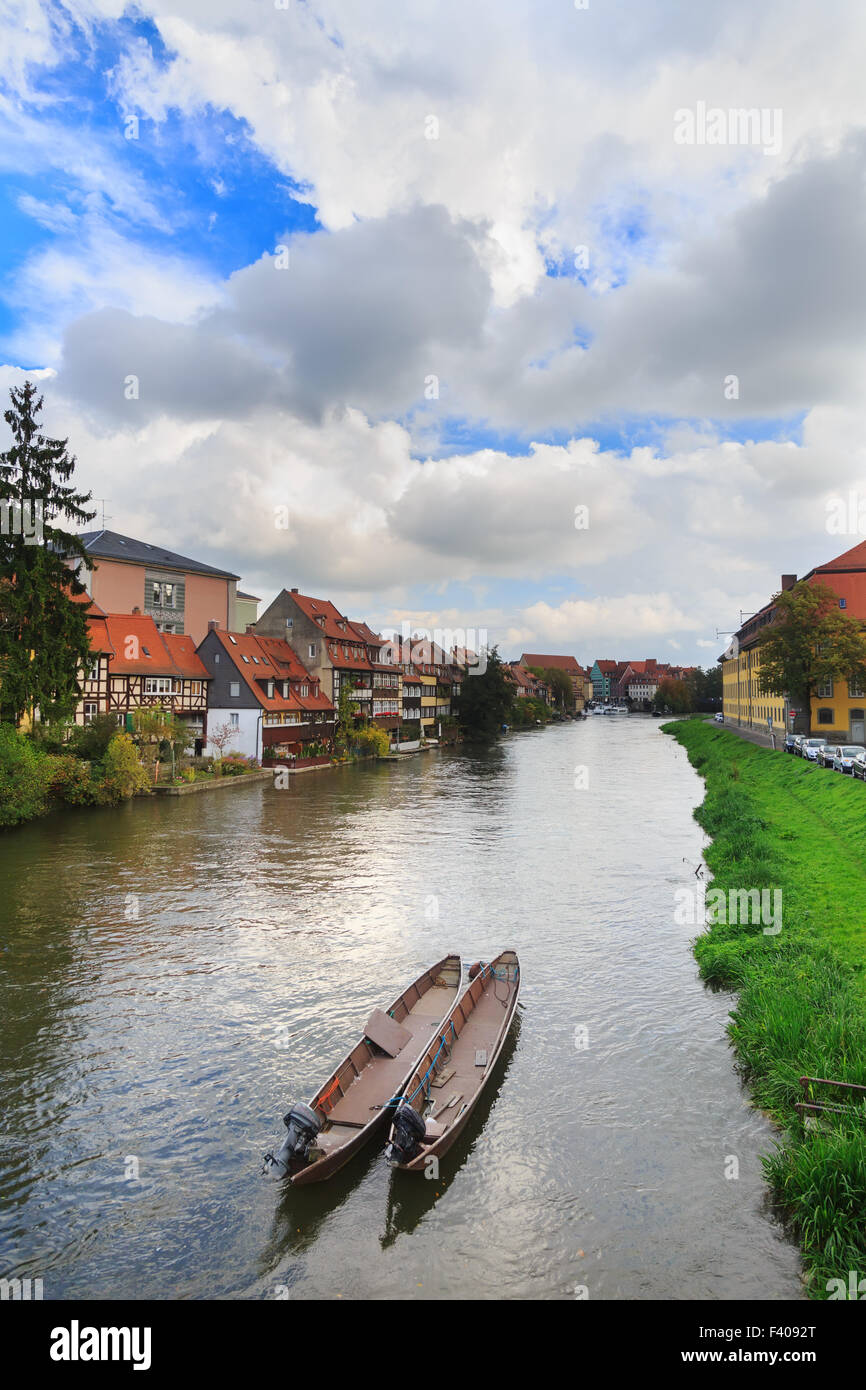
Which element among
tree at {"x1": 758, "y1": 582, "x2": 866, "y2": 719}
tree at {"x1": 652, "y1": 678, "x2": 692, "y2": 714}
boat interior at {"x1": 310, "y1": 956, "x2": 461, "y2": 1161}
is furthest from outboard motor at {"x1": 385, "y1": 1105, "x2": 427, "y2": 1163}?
tree at {"x1": 652, "y1": 678, "x2": 692, "y2": 714}

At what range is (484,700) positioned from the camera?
300 feet

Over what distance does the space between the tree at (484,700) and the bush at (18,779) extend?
196ft

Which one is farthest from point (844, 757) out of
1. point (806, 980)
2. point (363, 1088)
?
point (363, 1088)

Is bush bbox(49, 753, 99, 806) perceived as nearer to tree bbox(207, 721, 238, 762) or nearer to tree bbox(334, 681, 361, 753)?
tree bbox(207, 721, 238, 762)

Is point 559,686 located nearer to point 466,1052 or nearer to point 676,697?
point 676,697

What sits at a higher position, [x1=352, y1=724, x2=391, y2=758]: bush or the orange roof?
the orange roof

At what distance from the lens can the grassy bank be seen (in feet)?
29.3

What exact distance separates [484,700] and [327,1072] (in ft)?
259

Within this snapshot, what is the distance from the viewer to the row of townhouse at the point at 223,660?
4950 centimetres

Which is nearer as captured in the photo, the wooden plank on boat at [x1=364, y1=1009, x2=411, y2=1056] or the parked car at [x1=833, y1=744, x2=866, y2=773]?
the wooden plank on boat at [x1=364, y1=1009, x2=411, y2=1056]

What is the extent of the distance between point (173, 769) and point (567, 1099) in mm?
36190

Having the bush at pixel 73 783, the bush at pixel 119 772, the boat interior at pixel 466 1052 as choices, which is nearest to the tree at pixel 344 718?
the bush at pixel 119 772
